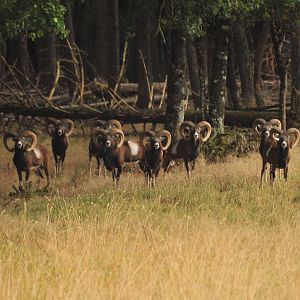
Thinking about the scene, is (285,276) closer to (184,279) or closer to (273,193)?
(184,279)

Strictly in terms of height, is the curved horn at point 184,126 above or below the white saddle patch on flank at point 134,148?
above

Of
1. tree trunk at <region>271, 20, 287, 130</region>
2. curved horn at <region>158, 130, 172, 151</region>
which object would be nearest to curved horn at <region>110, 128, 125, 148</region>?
curved horn at <region>158, 130, 172, 151</region>

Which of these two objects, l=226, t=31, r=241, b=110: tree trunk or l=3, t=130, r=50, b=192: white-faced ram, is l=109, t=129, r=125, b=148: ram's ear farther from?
l=226, t=31, r=241, b=110: tree trunk

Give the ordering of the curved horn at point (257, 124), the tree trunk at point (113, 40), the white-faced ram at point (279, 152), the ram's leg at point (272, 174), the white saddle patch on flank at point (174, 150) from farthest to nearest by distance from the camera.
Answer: the tree trunk at point (113, 40), the curved horn at point (257, 124), the white saddle patch on flank at point (174, 150), the white-faced ram at point (279, 152), the ram's leg at point (272, 174)

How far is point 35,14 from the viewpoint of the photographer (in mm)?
15742

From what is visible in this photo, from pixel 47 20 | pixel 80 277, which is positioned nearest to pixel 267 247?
pixel 80 277

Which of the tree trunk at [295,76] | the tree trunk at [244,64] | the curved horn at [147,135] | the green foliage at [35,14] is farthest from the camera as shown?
the tree trunk at [244,64]

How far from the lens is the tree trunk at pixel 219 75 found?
71.1 feet

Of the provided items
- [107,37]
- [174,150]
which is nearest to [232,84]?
[107,37]

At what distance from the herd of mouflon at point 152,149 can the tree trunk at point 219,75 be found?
6.62ft

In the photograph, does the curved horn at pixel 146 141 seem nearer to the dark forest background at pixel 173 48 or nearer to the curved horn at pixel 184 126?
the curved horn at pixel 184 126

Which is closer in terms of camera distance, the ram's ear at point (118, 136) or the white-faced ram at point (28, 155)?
the ram's ear at point (118, 136)

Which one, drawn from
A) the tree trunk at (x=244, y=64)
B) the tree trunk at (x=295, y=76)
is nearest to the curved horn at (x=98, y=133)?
the tree trunk at (x=295, y=76)

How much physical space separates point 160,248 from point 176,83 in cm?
1163
